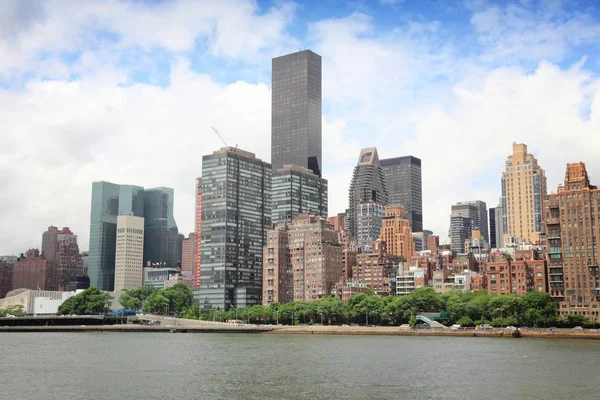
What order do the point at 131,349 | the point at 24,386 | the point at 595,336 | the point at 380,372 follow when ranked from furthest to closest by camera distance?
the point at 595,336, the point at 131,349, the point at 380,372, the point at 24,386

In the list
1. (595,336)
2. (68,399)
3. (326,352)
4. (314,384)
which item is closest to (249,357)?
→ (326,352)

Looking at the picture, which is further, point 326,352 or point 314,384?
point 326,352

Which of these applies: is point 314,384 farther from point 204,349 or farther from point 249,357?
point 204,349

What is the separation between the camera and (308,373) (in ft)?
357

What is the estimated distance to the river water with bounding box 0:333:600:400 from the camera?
88500 millimetres

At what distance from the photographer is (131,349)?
163250mm

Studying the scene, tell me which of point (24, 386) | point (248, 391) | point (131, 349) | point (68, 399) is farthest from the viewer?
point (131, 349)

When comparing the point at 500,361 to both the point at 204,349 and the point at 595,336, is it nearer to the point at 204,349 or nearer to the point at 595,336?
the point at 204,349

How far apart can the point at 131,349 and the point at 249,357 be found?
36830 mm

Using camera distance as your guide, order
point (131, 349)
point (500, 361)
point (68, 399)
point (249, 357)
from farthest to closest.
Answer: point (131, 349) < point (249, 357) < point (500, 361) < point (68, 399)

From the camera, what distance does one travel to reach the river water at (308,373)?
8850cm

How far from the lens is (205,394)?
87812mm

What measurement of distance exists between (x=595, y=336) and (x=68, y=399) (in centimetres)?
15067

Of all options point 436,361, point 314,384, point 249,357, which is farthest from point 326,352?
point 314,384
